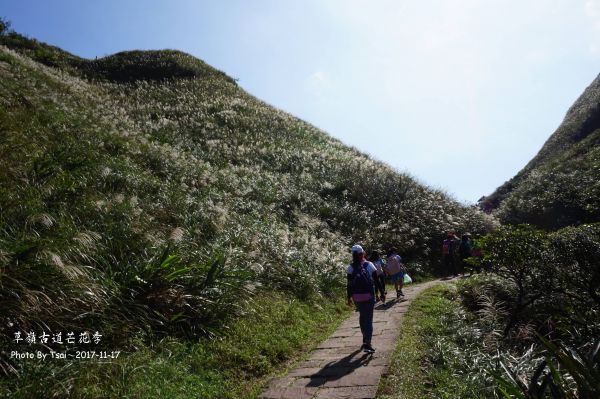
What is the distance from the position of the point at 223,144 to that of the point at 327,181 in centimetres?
638

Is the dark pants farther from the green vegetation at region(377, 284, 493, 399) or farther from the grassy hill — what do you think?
the grassy hill

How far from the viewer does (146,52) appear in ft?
152

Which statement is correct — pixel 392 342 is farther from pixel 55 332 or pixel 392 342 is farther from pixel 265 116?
pixel 265 116

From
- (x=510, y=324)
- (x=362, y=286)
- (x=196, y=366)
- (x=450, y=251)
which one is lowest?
(x=510, y=324)

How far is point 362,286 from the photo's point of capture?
6.68 metres

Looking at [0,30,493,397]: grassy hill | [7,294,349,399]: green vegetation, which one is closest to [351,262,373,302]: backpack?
[7,294,349,399]: green vegetation

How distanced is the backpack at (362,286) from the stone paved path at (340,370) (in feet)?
3.00

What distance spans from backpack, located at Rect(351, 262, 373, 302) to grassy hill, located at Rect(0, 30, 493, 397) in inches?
66.4

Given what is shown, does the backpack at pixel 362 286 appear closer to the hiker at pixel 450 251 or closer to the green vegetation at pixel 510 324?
the green vegetation at pixel 510 324

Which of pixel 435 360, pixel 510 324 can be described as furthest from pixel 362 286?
pixel 510 324

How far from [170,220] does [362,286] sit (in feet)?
18.5

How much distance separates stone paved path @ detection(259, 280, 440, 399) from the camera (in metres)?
5.21

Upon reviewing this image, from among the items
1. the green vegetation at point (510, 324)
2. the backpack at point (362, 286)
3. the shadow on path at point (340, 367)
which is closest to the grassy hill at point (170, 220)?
the shadow on path at point (340, 367)

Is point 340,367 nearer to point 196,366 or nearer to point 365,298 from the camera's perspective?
point 365,298
